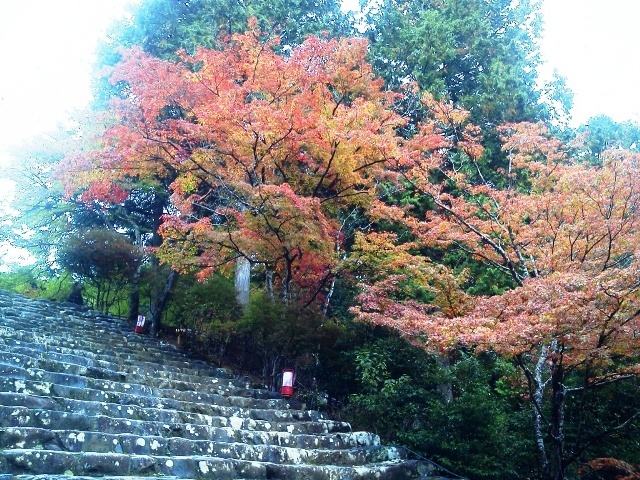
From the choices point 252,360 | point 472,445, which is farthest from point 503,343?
point 252,360

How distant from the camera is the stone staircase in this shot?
3.70m

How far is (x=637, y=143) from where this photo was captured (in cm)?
1503

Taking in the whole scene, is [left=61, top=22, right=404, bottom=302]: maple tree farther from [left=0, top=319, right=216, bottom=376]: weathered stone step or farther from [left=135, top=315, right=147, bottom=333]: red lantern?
[left=0, top=319, right=216, bottom=376]: weathered stone step

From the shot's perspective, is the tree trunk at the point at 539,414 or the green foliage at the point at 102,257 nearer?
the tree trunk at the point at 539,414

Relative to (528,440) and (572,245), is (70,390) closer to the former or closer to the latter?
(528,440)

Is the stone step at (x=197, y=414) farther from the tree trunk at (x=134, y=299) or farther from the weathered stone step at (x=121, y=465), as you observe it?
the tree trunk at (x=134, y=299)

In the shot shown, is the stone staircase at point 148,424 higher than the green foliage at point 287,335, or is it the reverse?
the green foliage at point 287,335

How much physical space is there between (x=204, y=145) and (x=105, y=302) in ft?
18.2

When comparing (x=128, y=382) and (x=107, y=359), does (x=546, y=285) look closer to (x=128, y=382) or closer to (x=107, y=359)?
(x=128, y=382)

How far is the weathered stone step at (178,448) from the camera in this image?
365 centimetres

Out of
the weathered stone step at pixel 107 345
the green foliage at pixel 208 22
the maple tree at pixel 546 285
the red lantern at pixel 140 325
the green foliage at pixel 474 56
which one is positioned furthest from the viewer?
the green foliage at pixel 208 22

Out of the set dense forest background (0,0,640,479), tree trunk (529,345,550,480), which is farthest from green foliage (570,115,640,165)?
tree trunk (529,345,550,480)

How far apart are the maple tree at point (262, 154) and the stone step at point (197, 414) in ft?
11.6

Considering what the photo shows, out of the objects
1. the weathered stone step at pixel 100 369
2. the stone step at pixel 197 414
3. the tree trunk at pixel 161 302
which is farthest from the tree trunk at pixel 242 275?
the stone step at pixel 197 414
